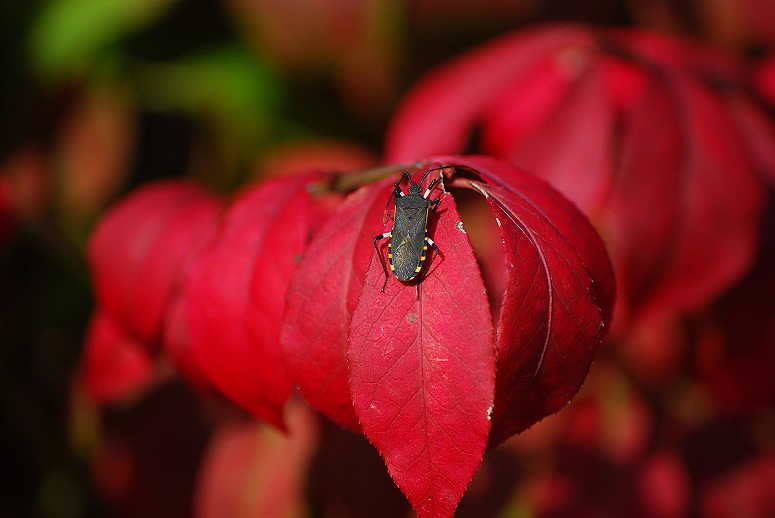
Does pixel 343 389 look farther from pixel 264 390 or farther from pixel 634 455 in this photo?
pixel 634 455

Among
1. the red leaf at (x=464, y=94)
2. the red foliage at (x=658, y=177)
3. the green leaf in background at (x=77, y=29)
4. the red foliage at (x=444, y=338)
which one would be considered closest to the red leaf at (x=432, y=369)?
the red foliage at (x=444, y=338)

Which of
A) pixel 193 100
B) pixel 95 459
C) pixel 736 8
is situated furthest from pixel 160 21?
pixel 736 8

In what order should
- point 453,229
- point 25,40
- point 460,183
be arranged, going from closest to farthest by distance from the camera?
point 453,229 → point 460,183 → point 25,40

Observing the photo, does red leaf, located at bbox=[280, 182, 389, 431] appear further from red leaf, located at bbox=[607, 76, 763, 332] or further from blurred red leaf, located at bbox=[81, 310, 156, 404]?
blurred red leaf, located at bbox=[81, 310, 156, 404]

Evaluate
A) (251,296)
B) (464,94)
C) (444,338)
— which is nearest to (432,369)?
(444,338)

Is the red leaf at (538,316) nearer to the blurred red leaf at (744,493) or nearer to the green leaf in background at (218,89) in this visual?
the blurred red leaf at (744,493)

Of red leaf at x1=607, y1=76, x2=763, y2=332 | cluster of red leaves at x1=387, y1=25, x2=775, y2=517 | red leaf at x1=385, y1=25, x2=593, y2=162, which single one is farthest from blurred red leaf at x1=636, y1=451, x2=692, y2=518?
red leaf at x1=385, y1=25, x2=593, y2=162
